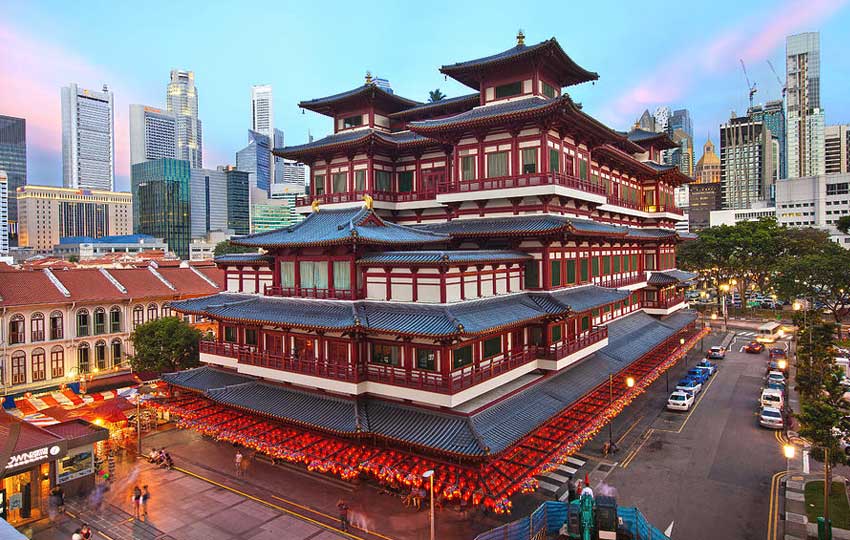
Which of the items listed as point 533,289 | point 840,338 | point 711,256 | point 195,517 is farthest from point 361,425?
point 711,256

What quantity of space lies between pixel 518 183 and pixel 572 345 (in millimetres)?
11480

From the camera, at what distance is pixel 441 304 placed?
2691cm

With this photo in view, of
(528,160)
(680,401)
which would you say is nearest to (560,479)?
(680,401)

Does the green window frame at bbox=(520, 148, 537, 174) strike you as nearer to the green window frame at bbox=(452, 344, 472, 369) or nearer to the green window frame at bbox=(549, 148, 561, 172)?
Answer: the green window frame at bbox=(549, 148, 561, 172)

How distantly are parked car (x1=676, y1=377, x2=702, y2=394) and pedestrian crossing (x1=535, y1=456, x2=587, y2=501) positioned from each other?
18013 millimetres

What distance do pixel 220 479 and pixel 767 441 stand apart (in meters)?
36.5

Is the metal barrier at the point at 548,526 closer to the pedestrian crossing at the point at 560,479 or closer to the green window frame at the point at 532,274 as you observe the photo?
the pedestrian crossing at the point at 560,479

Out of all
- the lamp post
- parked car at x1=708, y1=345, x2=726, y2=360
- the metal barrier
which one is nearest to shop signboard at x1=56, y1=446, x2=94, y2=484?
the lamp post

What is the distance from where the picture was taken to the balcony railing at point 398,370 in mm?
25938

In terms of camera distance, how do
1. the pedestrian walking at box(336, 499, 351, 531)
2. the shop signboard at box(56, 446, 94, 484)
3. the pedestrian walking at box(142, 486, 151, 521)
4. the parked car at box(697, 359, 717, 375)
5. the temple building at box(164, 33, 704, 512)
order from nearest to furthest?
the pedestrian walking at box(336, 499, 351, 531), the temple building at box(164, 33, 704, 512), the pedestrian walking at box(142, 486, 151, 521), the shop signboard at box(56, 446, 94, 484), the parked car at box(697, 359, 717, 375)

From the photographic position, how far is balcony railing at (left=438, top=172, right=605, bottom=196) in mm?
33188

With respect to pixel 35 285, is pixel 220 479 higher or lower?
lower

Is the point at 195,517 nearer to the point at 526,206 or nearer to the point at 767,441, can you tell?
the point at 526,206

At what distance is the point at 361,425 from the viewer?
26.2 metres
